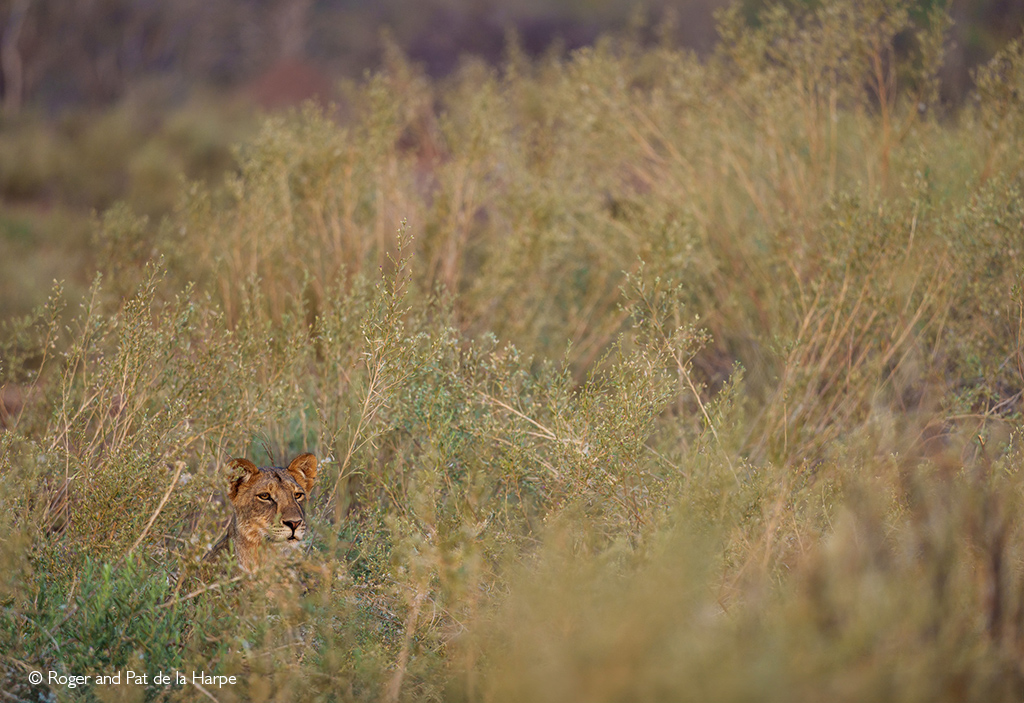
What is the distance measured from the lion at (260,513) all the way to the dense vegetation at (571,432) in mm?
74

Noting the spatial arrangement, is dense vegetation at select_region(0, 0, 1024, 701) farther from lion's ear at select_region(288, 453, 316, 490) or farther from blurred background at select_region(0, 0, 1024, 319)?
blurred background at select_region(0, 0, 1024, 319)

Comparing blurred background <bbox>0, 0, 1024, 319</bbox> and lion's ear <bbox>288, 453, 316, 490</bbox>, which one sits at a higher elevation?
lion's ear <bbox>288, 453, 316, 490</bbox>

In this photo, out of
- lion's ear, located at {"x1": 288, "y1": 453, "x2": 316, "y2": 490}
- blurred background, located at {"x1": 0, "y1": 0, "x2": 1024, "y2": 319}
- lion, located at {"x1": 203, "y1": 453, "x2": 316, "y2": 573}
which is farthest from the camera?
blurred background, located at {"x1": 0, "y1": 0, "x2": 1024, "y2": 319}

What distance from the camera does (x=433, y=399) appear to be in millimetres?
2895

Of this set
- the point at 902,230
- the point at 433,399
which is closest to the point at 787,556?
the point at 433,399

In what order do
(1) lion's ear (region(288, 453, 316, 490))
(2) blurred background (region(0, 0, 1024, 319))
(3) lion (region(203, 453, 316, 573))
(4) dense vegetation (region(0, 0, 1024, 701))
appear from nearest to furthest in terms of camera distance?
(4) dense vegetation (region(0, 0, 1024, 701))
(3) lion (region(203, 453, 316, 573))
(1) lion's ear (region(288, 453, 316, 490))
(2) blurred background (region(0, 0, 1024, 319))

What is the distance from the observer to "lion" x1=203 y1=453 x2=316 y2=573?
2340 mm

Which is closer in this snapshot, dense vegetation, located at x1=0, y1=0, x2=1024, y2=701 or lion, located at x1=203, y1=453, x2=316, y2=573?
dense vegetation, located at x1=0, y1=0, x2=1024, y2=701

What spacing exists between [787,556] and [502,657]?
98 cm

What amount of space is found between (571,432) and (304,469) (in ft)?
2.82

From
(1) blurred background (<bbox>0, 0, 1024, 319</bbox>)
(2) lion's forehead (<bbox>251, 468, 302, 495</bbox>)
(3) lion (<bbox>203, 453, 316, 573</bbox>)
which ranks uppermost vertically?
(2) lion's forehead (<bbox>251, 468, 302, 495</bbox>)

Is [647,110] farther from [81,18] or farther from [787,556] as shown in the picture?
[81,18]

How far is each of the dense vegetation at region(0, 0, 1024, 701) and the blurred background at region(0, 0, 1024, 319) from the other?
1084mm

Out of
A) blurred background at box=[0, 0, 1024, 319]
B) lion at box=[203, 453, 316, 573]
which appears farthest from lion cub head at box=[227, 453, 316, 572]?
blurred background at box=[0, 0, 1024, 319]
